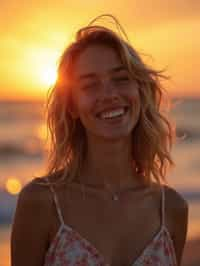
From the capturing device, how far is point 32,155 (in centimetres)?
2734

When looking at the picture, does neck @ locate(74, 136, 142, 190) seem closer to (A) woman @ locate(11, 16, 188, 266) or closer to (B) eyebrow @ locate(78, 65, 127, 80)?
(A) woman @ locate(11, 16, 188, 266)

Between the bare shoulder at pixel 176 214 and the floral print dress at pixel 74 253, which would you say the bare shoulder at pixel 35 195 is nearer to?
the floral print dress at pixel 74 253

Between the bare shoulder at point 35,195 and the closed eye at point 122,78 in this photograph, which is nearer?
the bare shoulder at point 35,195

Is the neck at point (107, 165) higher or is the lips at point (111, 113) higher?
the lips at point (111, 113)

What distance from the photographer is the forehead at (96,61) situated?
159 inches

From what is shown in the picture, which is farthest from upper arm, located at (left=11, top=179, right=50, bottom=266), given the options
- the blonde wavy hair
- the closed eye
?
the closed eye

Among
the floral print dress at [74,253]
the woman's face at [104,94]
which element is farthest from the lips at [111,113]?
the floral print dress at [74,253]

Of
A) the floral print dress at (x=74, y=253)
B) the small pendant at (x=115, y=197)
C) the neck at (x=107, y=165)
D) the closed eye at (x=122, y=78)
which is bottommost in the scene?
the floral print dress at (x=74, y=253)

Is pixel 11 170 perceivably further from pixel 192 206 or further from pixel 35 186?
pixel 35 186

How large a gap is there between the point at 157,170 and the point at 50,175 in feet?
2.36

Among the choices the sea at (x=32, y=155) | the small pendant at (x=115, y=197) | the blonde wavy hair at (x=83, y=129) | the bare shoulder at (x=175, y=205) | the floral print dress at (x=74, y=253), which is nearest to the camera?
the floral print dress at (x=74, y=253)

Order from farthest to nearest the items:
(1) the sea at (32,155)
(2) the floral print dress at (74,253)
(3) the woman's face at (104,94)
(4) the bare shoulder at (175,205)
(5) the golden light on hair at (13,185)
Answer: (5) the golden light on hair at (13,185), (1) the sea at (32,155), (4) the bare shoulder at (175,205), (3) the woman's face at (104,94), (2) the floral print dress at (74,253)

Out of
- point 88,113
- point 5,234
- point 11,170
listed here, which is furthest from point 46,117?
point 11,170

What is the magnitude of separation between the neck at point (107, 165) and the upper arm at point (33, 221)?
32 cm
